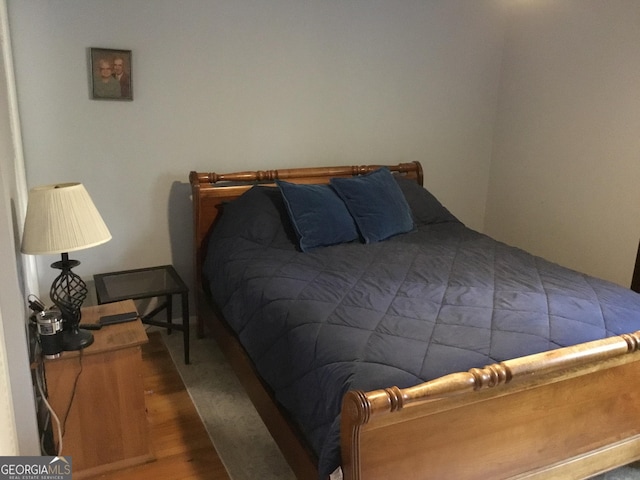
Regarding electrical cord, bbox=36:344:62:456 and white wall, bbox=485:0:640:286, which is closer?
electrical cord, bbox=36:344:62:456

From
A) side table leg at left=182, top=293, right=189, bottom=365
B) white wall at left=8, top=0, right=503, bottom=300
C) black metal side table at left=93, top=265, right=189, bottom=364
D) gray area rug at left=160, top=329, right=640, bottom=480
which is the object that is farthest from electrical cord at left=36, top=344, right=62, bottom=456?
white wall at left=8, top=0, right=503, bottom=300

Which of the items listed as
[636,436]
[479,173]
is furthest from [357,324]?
[479,173]

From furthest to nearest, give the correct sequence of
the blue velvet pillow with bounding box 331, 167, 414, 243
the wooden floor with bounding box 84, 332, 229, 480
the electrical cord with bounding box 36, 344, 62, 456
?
1. the blue velvet pillow with bounding box 331, 167, 414, 243
2. the wooden floor with bounding box 84, 332, 229, 480
3. the electrical cord with bounding box 36, 344, 62, 456

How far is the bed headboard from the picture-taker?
2926mm

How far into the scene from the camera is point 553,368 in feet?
4.97

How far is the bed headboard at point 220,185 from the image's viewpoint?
9.60ft

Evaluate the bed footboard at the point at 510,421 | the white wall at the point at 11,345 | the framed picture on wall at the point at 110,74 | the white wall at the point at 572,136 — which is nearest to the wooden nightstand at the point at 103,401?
the white wall at the point at 11,345

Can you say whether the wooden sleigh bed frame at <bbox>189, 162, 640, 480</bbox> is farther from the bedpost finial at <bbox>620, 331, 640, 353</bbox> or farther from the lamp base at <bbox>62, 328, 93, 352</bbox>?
the lamp base at <bbox>62, 328, 93, 352</bbox>

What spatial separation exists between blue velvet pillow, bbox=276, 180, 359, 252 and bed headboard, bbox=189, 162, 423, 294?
0.25 metres

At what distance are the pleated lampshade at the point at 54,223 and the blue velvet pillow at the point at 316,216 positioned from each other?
119 cm

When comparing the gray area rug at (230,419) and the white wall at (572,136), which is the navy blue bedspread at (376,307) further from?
the white wall at (572,136)

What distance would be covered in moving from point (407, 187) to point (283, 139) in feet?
2.74

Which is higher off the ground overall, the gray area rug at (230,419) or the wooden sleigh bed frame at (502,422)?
the wooden sleigh bed frame at (502,422)

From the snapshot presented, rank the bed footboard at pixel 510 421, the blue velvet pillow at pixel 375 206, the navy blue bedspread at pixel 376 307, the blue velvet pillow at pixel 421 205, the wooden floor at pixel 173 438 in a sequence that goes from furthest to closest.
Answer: the blue velvet pillow at pixel 421 205 → the blue velvet pillow at pixel 375 206 → the wooden floor at pixel 173 438 → the navy blue bedspread at pixel 376 307 → the bed footboard at pixel 510 421
